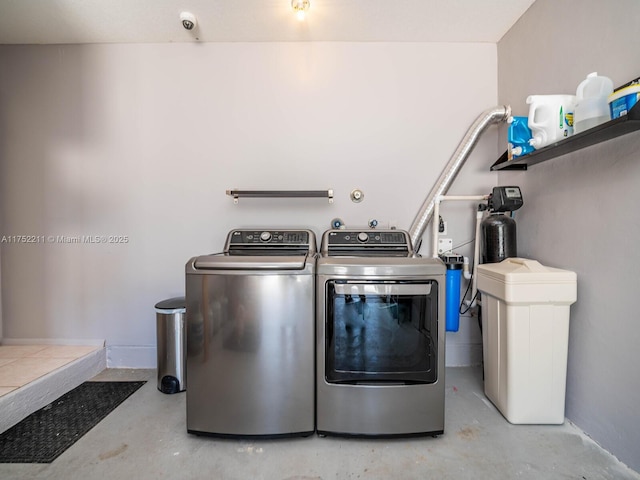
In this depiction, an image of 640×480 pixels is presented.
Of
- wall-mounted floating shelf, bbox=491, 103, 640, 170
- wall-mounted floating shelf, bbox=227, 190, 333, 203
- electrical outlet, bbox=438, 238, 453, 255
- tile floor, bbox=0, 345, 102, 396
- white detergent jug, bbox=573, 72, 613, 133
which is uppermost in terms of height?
white detergent jug, bbox=573, 72, 613, 133

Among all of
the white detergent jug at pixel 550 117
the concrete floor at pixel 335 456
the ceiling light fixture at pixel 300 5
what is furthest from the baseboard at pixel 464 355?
the ceiling light fixture at pixel 300 5

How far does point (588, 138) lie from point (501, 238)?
0.69 metres

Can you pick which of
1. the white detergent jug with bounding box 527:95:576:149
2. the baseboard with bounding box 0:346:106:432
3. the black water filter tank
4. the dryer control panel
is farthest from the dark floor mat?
the white detergent jug with bounding box 527:95:576:149

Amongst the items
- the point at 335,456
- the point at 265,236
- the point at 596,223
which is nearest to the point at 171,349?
the point at 265,236

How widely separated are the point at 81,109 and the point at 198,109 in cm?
94

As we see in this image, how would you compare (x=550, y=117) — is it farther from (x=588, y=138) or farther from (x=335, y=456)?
(x=335, y=456)

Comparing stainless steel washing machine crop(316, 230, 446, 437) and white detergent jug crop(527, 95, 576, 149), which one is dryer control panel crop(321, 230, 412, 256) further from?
white detergent jug crop(527, 95, 576, 149)

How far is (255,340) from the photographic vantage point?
4.47ft

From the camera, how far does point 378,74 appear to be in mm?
2178

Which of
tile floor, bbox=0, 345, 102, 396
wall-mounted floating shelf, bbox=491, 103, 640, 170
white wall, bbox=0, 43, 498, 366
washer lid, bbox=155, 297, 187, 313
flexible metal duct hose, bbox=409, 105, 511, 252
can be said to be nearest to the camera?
wall-mounted floating shelf, bbox=491, 103, 640, 170

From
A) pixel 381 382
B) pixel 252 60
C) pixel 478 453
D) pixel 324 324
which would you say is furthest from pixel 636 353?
pixel 252 60

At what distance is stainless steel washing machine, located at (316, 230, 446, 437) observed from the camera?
1.35 meters

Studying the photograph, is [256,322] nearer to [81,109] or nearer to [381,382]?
[381,382]

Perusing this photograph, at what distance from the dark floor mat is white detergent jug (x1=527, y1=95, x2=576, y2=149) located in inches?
116
